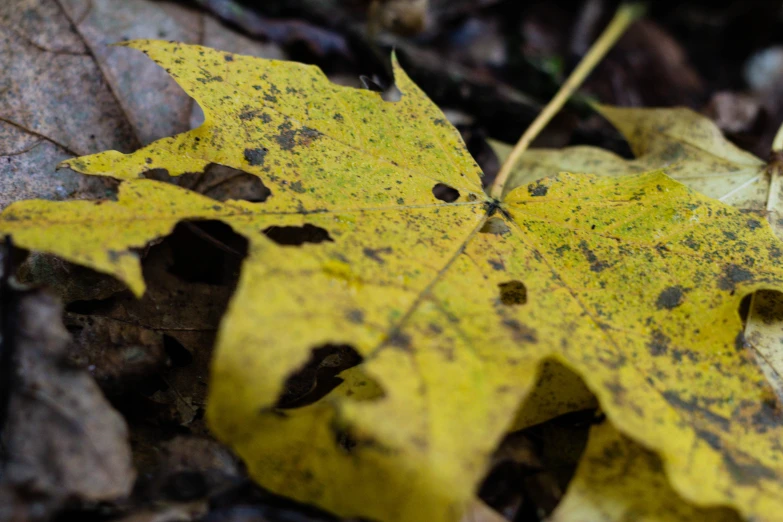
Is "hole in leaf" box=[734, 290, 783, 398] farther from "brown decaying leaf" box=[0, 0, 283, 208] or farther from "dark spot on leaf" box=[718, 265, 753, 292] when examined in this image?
"brown decaying leaf" box=[0, 0, 283, 208]

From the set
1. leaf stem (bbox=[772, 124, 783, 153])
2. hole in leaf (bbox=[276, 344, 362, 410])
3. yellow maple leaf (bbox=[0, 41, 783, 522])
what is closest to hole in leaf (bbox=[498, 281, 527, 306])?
yellow maple leaf (bbox=[0, 41, 783, 522])

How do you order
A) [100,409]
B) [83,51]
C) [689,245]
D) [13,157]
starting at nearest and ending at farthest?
1. [100,409]
2. [689,245]
3. [13,157]
4. [83,51]

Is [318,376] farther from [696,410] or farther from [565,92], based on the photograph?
[565,92]

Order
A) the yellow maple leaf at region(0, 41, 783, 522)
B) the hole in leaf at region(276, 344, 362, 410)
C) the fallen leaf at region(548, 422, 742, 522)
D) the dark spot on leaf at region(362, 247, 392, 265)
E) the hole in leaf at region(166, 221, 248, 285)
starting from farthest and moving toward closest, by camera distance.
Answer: the hole in leaf at region(166, 221, 248, 285) → the hole in leaf at region(276, 344, 362, 410) → the dark spot on leaf at region(362, 247, 392, 265) → the fallen leaf at region(548, 422, 742, 522) → the yellow maple leaf at region(0, 41, 783, 522)

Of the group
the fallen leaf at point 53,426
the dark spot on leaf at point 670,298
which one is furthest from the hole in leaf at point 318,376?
the dark spot on leaf at point 670,298

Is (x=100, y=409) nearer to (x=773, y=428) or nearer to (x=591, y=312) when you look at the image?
(x=591, y=312)

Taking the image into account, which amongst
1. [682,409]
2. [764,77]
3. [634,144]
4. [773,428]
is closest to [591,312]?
[682,409]

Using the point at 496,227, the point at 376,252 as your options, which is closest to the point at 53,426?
the point at 376,252
